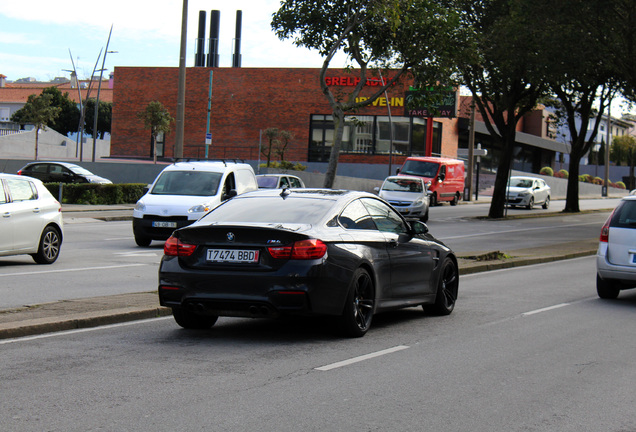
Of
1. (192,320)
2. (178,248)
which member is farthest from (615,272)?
(178,248)

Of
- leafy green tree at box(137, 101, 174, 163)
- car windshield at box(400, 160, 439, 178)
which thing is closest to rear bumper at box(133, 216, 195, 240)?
car windshield at box(400, 160, 439, 178)

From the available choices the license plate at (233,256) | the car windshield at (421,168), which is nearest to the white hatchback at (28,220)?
the license plate at (233,256)

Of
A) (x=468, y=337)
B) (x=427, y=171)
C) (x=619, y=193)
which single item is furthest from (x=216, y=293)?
(x=619, y=193)

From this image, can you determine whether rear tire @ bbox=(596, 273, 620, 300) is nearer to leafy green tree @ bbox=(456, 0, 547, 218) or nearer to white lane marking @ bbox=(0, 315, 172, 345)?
white lane marking @ bbox=(0, 315, 172, 345)

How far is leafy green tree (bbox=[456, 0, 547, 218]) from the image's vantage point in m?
30.5

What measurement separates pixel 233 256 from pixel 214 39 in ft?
238

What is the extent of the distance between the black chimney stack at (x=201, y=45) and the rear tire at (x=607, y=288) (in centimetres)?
6795

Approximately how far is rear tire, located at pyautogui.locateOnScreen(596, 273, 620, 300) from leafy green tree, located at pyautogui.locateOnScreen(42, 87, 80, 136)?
93.0 m

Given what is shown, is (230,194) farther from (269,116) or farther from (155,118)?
(269,116)

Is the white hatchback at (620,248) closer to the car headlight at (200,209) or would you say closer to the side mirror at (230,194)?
the car headlight at (200,209)

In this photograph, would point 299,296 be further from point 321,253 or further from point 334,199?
point 334,199

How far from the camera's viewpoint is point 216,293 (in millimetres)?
8180

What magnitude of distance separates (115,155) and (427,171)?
119 ft

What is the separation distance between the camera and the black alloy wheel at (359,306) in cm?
845
